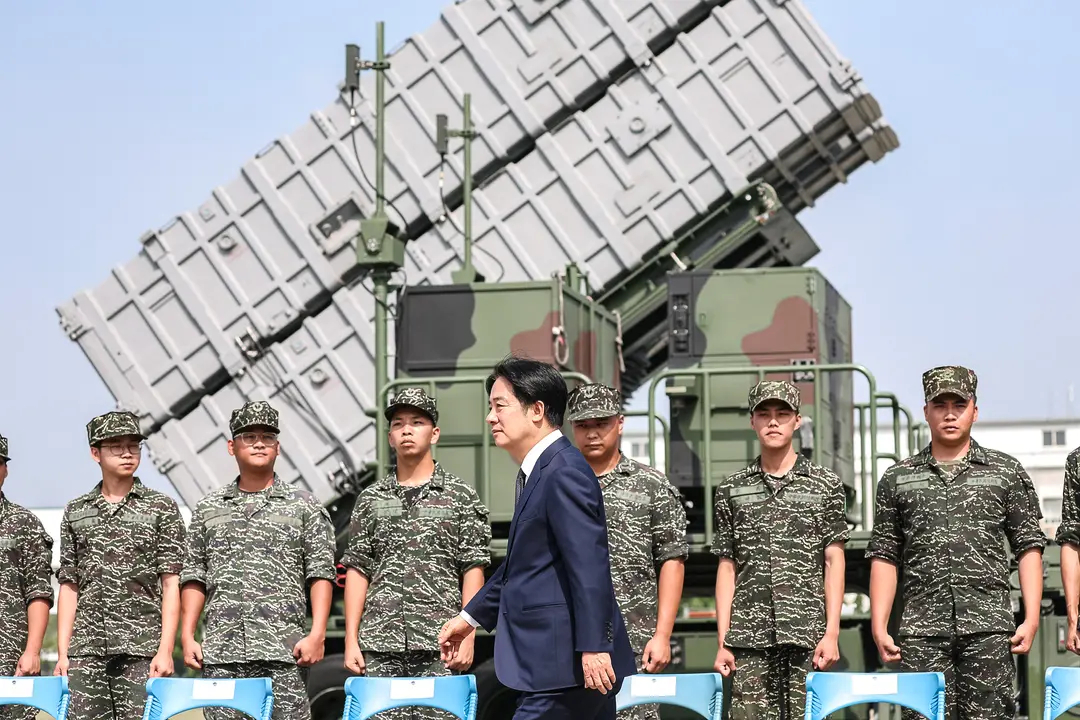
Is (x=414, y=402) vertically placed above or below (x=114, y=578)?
above

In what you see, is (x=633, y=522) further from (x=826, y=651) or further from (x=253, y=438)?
(x=253, y=438)

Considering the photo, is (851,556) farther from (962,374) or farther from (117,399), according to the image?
(117,399)

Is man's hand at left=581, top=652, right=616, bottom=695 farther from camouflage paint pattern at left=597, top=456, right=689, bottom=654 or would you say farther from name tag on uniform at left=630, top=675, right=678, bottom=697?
camouflage paint pattern at left=597, top=456, right=689, bottom=654

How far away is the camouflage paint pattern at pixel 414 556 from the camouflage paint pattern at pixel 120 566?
0.80 metres

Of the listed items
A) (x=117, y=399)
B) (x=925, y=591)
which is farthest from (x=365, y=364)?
(x=925, y=591)

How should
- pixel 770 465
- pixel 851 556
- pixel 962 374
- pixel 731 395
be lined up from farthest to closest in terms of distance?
pixel 731 395 → pixel 851 556 → pixel 770 465 → pixel 962 374

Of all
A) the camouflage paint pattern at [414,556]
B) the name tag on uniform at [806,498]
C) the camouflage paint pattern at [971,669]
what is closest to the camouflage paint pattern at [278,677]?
the camouflage paint pattern at [414,556]

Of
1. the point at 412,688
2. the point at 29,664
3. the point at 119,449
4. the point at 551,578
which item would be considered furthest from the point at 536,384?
the point at 29,664

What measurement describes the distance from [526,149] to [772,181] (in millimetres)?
1674

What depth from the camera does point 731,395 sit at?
9.84 meters

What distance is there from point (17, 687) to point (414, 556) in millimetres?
1518

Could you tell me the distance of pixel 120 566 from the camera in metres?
6.99

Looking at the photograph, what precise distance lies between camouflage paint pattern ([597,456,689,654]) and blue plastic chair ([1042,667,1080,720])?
1.58 m

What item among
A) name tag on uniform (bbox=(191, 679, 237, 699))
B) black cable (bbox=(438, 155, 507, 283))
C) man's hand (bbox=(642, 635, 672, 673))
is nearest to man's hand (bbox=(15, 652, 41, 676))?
name tag on uniform (bbox=(191, 679, 237, 699))
